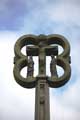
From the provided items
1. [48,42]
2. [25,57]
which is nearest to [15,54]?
[25,57]

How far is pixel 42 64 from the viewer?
1830 centimetres

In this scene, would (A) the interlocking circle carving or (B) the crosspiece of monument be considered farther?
(A) the interlocking circle carving

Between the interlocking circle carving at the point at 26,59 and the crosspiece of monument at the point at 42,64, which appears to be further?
the interlocking circle carving at the point at 26,59

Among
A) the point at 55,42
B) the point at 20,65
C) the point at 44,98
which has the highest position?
the point at 55,42

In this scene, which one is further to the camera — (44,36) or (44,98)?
(44,36)

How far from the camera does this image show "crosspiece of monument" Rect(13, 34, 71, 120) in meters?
17.1

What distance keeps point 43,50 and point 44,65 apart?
75cm

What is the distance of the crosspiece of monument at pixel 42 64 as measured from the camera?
17066mm

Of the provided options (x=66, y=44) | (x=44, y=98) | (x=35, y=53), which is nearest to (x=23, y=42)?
(x=35, y=53)

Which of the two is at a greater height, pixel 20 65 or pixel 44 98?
pixel 20 65

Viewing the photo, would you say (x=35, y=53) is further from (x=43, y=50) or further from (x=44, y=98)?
(x=44, y=98)

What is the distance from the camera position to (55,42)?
744 inches

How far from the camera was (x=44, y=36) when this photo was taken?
1880 cm

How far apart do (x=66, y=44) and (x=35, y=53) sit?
1513 millimetres
